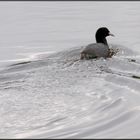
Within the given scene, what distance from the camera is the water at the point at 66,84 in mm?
12258

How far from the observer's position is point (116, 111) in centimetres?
1318

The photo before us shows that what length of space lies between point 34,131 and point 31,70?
5952mm

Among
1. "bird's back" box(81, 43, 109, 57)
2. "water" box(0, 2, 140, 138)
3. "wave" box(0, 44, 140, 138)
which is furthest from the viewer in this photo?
"bird's back" box(81, 43, 109, 57)

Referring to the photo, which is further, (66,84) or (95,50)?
(95,50)

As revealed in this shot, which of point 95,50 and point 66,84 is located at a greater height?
point 95,50

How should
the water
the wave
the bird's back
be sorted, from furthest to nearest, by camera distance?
the bird's back < the water < the wave

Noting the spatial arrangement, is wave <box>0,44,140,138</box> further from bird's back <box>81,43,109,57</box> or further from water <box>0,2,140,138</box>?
bird's back <box>81,43,109,57</box>

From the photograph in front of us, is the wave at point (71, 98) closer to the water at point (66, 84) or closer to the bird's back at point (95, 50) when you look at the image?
the water at point (66, 84)

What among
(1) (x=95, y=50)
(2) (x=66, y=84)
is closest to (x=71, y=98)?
(2) (x=66, y=84)

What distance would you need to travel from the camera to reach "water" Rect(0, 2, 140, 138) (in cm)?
1226

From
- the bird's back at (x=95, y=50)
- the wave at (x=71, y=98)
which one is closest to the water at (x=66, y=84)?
the wave at (x=71, y=98)

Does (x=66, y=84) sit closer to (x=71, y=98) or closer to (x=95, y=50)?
(x=71, y=98)

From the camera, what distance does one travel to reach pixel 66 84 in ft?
50.9

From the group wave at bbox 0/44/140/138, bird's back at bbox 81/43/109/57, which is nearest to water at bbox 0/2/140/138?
wave at bbox 0/44/140/138
